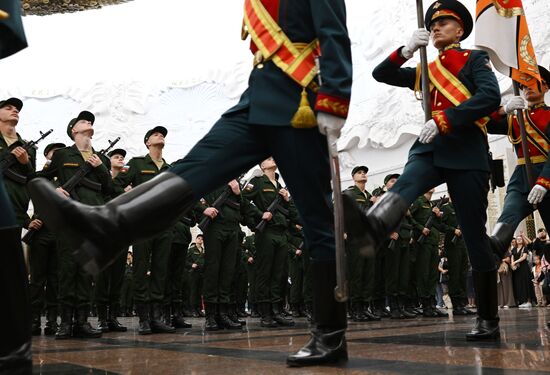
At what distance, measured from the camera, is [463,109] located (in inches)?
132

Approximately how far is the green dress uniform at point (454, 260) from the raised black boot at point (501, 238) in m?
4.07

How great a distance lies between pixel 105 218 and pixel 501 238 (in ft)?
8.85

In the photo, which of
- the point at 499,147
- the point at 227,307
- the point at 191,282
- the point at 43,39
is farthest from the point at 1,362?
the point at 43,39

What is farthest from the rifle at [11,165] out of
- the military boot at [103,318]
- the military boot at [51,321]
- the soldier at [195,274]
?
the soldier at [195,274]

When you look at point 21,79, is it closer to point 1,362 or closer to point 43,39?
point 43,39

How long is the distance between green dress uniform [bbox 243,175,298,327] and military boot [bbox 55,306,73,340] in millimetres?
1937

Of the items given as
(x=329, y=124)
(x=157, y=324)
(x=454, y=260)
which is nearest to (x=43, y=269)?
(x=157, y=324)

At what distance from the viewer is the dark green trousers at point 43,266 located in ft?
19.6

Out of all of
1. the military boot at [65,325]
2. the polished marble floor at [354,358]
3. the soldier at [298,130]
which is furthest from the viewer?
the military boot at [65,325]

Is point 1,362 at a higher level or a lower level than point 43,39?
lower

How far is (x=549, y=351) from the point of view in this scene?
103 inches

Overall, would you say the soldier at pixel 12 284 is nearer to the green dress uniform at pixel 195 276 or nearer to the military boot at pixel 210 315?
the military boot at pixel 210 315

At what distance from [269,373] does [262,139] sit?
0.84m

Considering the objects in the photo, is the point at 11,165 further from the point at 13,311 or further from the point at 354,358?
the point at 13,311
